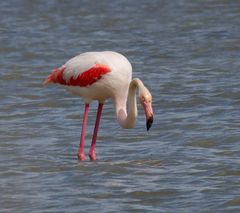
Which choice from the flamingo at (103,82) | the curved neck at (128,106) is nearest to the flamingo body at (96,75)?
the flamingo at (103,82)

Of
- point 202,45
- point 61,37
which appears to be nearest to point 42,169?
point 202,45

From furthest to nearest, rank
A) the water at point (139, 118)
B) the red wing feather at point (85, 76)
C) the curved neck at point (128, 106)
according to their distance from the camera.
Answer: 1. the red wing feather at point (85, 76)
2. the curved neck at point (128, 106)
3. the water at point (139, 118)

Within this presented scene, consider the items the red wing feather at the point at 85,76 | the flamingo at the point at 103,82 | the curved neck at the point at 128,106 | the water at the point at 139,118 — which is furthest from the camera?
the red wing feather at the point at 85,76

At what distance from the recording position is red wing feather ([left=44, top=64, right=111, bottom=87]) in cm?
927

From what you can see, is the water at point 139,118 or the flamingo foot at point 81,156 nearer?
the water at point 139,118

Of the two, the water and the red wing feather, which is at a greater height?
the red wing feather

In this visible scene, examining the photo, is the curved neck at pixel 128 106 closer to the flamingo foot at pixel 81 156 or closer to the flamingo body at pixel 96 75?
the flamingo body at pixel 96 75

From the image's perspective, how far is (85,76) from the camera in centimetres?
940

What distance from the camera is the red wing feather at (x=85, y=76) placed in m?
9.27

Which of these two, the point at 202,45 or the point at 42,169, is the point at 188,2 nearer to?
the point at 202,45

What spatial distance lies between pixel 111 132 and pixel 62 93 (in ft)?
7.24

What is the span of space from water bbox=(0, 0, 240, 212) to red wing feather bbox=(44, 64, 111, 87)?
2.06ft

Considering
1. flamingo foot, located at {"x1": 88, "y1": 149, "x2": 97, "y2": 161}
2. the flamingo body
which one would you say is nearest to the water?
flamingo foot, located at {"x1": 88, "y1": 149, "x2": 97, "y2": 161}

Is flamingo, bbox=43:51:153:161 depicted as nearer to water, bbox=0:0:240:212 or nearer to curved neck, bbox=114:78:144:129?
curved neck, bbox=114:78:144:129
